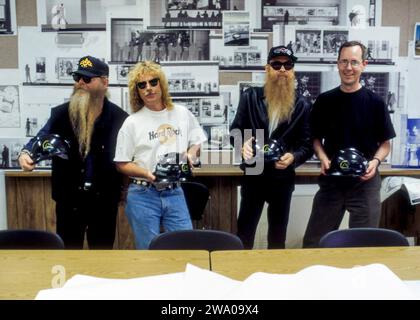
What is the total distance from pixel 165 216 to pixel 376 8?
2640 millimetres

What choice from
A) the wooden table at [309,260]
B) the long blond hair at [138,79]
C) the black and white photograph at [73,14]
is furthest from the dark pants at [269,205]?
the black and white photograph at [73,14]

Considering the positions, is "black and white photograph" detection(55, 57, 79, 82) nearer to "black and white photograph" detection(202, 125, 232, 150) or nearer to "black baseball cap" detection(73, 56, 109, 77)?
"black baseball cap" detection(73, 56, 109, 77)

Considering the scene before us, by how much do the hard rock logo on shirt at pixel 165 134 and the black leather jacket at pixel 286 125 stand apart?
0.57 m

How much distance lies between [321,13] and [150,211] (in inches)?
93.2

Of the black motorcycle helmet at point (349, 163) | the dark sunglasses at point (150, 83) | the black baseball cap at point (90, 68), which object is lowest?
the black motorcycle helmet at point (349, 163)

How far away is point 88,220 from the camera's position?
2990mm

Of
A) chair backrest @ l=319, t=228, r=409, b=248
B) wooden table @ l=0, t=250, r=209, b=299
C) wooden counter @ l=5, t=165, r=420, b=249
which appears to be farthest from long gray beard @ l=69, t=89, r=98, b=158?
chair backrest @ l=319, t=228, r=409, b=248

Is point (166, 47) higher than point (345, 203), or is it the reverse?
point (166, 47)

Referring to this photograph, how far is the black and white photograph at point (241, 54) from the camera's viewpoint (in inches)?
154

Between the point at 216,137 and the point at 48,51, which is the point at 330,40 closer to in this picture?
the point at 216,137

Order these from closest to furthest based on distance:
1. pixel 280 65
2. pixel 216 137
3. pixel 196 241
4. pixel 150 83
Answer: pixel 196 241 → pixel 150 83 → pixel 280 65 → pixel 216 137

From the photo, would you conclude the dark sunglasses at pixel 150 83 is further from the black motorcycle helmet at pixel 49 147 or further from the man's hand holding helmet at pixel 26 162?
the man's hand holding helmet at pixel 26 162

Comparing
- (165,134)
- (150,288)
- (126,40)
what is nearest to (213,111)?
(126,40)
